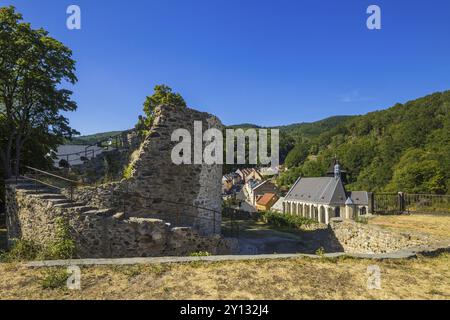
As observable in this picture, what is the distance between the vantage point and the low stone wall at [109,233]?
877cm

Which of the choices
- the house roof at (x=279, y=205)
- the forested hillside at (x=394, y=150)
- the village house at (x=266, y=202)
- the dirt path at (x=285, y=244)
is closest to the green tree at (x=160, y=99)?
the dirt path at (x=285, y=244)

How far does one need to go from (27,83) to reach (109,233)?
468 inches

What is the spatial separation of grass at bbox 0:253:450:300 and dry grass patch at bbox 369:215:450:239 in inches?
244

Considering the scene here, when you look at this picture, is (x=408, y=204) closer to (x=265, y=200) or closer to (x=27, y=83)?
(x=27, y=83)

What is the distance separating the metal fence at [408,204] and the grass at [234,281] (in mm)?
12632

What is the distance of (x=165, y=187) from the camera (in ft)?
37.4

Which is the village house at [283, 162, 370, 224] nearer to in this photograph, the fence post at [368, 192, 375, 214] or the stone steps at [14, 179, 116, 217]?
the fence post at [368, 192, 375, 214]

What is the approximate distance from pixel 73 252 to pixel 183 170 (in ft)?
15.4

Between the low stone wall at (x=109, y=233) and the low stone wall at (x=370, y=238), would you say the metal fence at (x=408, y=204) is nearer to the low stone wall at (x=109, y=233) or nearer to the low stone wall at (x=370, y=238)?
the low stone wall at (x=370, y=238)

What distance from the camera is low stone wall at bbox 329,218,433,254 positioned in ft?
32.8

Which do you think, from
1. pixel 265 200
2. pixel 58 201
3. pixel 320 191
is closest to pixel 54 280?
pixel 58 201

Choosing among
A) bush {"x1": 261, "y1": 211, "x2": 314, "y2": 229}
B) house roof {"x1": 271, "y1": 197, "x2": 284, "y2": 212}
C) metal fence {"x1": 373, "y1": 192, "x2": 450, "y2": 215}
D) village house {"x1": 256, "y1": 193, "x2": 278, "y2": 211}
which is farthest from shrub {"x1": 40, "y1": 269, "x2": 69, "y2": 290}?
village house {"x1": 256, "y1": 193, "x2": 278, "y2": 211}

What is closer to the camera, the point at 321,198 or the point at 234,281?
the point at 234,281

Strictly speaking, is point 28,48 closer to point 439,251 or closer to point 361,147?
point 439,251
